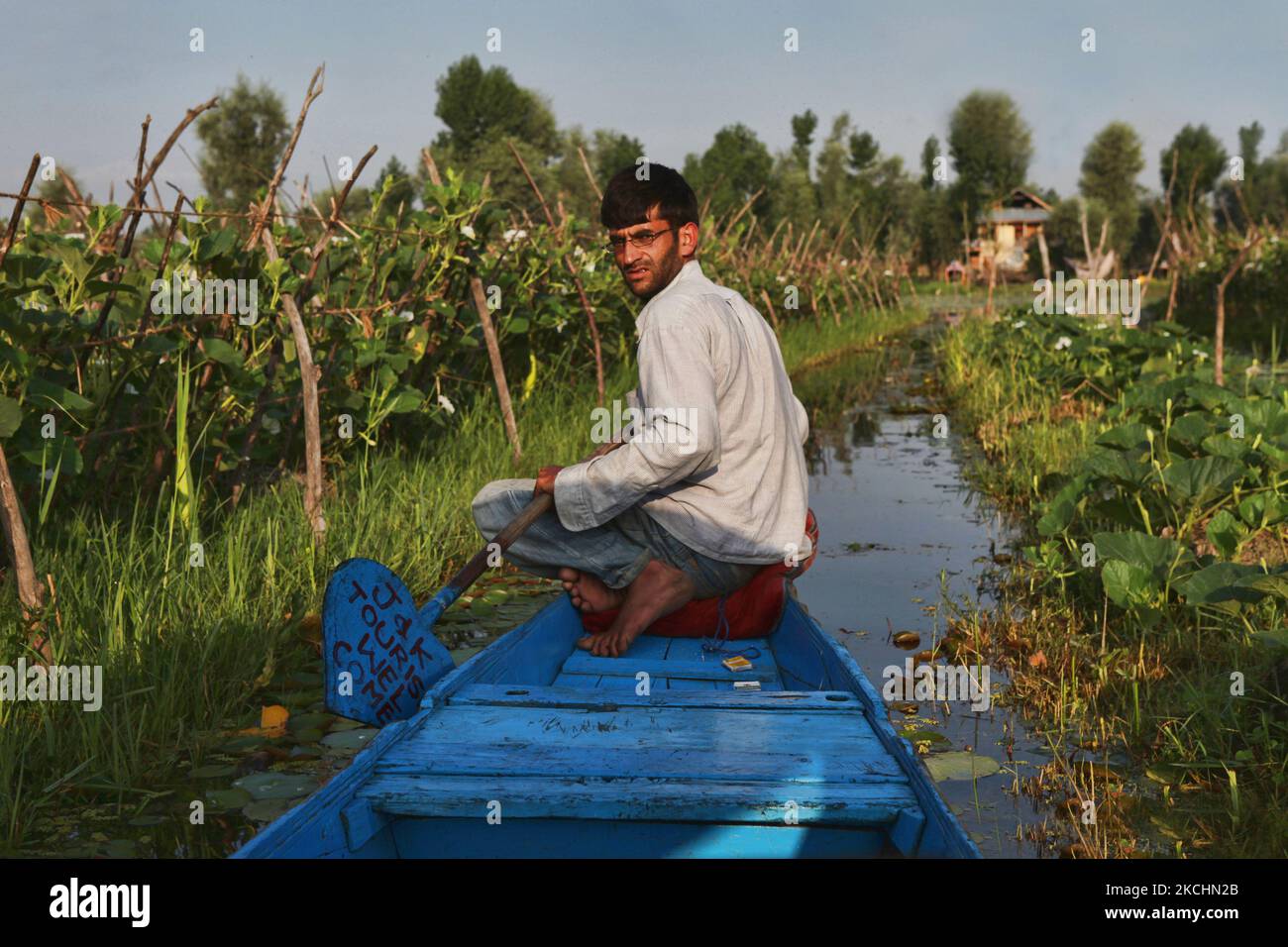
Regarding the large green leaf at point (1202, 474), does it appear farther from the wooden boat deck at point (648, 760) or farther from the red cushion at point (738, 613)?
the wooden boat deck at point (648, 760)

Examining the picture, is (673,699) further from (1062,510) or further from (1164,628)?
(1062,510)

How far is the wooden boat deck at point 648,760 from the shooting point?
2.48m

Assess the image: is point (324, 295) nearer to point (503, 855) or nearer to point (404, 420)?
point (404, 420)

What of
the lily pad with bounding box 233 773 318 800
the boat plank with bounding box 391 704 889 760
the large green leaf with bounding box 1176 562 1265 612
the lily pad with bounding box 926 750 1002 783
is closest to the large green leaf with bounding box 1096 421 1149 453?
the large green leaf with bounding box 1176 562 1265 612

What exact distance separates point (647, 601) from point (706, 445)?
2.55ft

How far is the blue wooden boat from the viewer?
2.46m

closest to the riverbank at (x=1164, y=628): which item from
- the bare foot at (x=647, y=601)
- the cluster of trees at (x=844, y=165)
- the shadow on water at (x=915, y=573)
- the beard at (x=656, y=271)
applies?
the shadow on water at (x=915, y=573)

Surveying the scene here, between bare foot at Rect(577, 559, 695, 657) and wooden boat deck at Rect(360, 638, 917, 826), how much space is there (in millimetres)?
853

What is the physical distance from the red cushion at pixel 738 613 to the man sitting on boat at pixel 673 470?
61 millimetres

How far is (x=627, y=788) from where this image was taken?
2.52 meters

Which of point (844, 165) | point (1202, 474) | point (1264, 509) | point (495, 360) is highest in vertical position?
point (844, 165)

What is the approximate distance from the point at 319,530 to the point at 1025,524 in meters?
4.52

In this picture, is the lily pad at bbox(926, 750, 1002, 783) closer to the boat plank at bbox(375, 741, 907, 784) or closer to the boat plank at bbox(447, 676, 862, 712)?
the boat plank at bbox(447, 676, 862, 712)

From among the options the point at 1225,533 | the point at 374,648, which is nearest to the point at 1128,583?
the point at 1225,533
